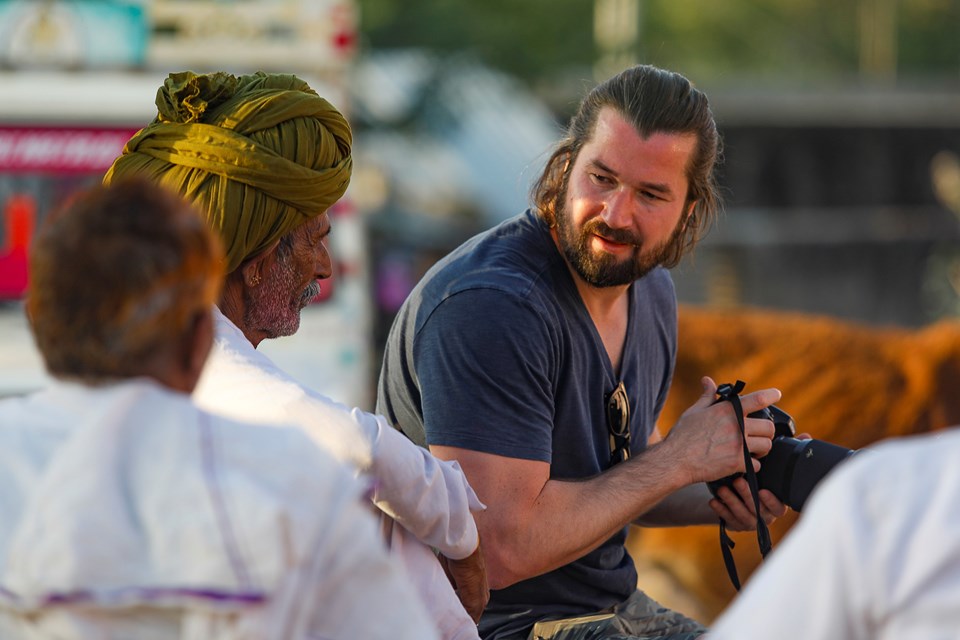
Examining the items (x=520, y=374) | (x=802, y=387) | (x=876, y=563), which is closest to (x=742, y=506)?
(x=520, y=374)

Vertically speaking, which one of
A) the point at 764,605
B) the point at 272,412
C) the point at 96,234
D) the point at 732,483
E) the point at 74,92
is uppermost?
the point at 96,234

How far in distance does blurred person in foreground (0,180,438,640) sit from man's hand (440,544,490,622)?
821 mm

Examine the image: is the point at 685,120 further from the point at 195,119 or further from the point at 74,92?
the point at 74,92

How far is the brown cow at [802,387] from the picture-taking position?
16.0ft

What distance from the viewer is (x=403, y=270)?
42.9 feet

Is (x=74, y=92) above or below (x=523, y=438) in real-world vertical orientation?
below

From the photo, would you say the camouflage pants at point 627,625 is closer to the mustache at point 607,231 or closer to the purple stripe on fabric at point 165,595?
the mustache at point 607,231

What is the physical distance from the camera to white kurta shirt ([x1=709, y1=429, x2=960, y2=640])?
1.39m

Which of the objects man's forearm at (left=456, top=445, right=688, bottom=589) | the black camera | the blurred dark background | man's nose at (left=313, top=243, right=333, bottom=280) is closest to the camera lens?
the black camera

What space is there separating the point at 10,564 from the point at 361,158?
11.8 m

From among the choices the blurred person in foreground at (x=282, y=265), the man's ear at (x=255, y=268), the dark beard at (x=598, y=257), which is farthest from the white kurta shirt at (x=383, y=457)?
the dark beard at (x=598, y=257)

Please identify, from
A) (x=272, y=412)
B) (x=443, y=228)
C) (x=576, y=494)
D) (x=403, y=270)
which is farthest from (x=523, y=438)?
(x=443, y=228)

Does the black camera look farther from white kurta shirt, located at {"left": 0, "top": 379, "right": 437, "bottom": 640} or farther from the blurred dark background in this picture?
the blurred dark background

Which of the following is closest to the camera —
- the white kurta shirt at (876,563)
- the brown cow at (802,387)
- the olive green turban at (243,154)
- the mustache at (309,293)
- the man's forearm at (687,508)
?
the white kurta shirt at (876,563)
